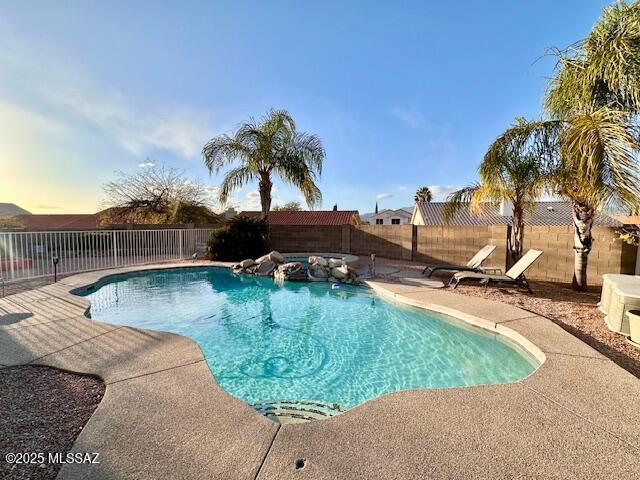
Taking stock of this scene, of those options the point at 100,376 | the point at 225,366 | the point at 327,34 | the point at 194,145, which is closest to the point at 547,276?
the point at 225,366

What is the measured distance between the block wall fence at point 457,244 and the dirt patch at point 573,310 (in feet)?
2.32

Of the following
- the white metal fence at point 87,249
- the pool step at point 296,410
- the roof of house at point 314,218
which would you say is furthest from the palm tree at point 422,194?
the pool step at point 296,410

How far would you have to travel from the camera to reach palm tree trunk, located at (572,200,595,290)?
7.23 m

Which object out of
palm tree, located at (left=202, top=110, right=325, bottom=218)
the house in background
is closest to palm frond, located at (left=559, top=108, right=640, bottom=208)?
palm tree, located at (left=202, top=110, right=325, bottom=218)

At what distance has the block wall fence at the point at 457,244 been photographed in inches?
317

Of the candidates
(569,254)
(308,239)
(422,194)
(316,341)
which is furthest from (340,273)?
(422,194)

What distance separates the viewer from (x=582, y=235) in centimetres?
732

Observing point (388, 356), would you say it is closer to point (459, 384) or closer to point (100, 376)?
point (459, 384)

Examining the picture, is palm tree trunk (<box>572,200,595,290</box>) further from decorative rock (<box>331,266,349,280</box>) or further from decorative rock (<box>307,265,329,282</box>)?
decorative rock (<box>307,265,329,282</box>)

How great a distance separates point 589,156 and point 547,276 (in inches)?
199

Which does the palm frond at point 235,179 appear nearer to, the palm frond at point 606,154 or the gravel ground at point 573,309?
the gravel ground at point 573,309

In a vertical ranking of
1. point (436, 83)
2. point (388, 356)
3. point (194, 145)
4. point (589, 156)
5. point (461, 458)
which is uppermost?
point (436, 83)

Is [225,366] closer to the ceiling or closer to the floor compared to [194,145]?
closer to the floor

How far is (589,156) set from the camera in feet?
17.3
